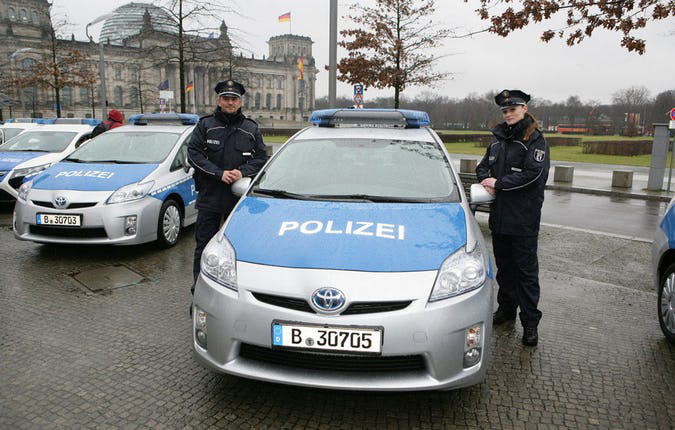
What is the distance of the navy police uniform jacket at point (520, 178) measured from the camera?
13.5 ft

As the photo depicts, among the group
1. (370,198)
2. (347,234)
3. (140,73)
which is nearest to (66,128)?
(370,198)

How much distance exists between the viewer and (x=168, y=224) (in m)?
7.20

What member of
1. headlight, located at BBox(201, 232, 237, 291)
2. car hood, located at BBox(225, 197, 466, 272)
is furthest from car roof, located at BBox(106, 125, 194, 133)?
headlight, located at BBox(201, 232, 237, 291)

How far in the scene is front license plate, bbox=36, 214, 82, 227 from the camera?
624 cm

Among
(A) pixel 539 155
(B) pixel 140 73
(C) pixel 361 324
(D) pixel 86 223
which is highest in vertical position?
(B) pixel 140 73

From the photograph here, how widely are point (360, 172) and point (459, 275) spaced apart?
1448 mm

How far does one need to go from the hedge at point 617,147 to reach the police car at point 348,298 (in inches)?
1288

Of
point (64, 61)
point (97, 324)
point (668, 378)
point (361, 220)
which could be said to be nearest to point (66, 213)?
point (97, 324)

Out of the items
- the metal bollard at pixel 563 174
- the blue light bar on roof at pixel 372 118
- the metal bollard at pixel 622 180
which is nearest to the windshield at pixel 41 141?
the blue light bar on roof at pixel 372 118

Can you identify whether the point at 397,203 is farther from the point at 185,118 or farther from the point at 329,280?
the point at 185,118

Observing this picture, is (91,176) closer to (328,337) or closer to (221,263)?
(221,263)

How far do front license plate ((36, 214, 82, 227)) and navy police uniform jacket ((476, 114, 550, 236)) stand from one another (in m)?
4.66

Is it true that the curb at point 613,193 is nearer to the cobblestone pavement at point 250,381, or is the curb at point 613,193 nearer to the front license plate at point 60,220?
the cobblestone pavement at point 250,381

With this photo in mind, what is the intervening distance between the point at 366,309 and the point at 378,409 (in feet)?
2.53
